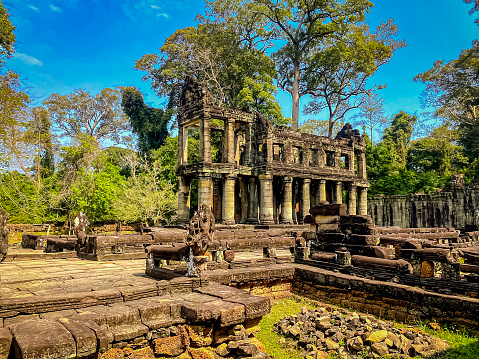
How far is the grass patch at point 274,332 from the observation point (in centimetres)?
526

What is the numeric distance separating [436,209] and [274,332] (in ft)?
69.9

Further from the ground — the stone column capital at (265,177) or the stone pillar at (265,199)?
the stone column capital at (265,177)

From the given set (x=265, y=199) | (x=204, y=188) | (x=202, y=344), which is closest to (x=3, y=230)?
(x=202, y=344)

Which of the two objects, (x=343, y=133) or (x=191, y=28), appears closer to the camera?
Answer: (x=343, y=133)

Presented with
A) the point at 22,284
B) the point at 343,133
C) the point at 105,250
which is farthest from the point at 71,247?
the point at 343,133

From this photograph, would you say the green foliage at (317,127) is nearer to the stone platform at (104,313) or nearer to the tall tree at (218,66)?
the tall tree at (218,66)

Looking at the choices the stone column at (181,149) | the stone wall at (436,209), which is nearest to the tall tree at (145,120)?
the stone column at (181,149)

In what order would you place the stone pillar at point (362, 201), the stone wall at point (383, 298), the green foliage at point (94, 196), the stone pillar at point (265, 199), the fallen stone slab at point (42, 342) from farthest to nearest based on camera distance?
the stone pillar at point (362, 201)
the green foliage at point (94, 196)
the stone pillar at point (265, 199)
the stone wall at point (383, 298)
the fallen stone slab at point (42, 342)

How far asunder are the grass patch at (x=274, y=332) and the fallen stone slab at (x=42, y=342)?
3.13 m

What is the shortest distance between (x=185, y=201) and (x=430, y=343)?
53.6 feet

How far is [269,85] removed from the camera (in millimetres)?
30750

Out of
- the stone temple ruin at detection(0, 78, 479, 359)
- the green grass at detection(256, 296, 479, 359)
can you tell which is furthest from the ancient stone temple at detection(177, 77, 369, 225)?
the green grass at detection(256, 296, 479, 359)

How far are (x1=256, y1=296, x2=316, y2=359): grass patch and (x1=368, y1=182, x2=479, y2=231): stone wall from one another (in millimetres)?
17521

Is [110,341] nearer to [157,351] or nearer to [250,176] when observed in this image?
[157,351]
